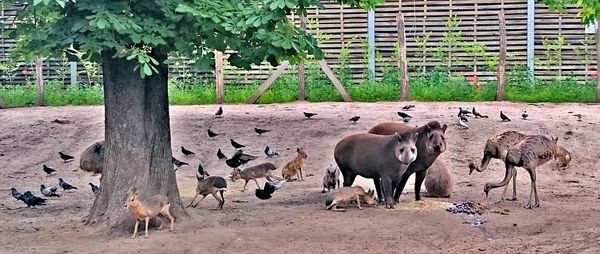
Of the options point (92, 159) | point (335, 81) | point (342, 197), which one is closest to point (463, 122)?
point (335, 81)

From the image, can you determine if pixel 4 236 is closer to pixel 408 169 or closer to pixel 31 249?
pixel 31 249

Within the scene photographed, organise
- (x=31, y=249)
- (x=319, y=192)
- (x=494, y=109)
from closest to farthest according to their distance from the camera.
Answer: (x=31, y=249), (x=319, y=192), (x=494, y=109)

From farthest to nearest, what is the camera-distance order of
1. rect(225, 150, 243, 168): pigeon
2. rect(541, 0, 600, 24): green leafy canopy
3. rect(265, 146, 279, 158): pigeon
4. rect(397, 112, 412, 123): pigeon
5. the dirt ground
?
rect(397, 112, 412, 123): pigeon
rect(265, 146, 279, 158): pigeon
rect(225, 150, 243, 168): pigeon
rect(541, 0, 600, 24): green leafy canopy
the dirt ground

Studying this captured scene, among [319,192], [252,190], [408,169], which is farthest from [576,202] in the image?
[252,190]

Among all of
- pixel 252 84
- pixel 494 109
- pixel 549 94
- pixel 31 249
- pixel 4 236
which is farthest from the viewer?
pixel 252 84

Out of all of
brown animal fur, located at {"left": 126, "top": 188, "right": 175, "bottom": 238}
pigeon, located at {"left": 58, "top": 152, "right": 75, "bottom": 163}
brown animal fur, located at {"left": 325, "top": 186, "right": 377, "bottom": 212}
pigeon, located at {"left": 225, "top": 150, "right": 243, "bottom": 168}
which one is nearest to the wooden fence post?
pigeon, located at {"left": 225, "top": 150, "right": 243, "bottom": 168}

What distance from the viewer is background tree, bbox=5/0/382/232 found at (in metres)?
11.3

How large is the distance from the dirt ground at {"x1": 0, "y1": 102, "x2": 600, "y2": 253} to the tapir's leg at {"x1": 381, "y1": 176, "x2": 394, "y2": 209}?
166 mm

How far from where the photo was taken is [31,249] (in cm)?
1152

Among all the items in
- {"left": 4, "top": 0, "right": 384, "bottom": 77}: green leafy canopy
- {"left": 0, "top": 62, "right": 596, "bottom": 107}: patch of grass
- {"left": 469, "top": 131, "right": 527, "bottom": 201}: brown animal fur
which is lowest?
{"left": 469, "top": 131, "right": 527, "bottom": 201}: brown animal fur

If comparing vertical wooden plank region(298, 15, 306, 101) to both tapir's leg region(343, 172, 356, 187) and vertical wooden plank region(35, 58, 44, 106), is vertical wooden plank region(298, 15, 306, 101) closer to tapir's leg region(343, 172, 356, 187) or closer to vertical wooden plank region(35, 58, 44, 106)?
vertical wooden plank region(35, 58, 44, 106)

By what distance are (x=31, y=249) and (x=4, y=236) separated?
43.9 inches

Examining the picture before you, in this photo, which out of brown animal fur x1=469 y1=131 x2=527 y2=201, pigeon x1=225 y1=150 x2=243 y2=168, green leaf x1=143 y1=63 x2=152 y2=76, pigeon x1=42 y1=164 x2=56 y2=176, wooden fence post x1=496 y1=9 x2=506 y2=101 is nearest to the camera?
green leaf x1=143 y1=63 x2=152 y2=76

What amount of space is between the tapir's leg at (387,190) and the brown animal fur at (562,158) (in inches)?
151
